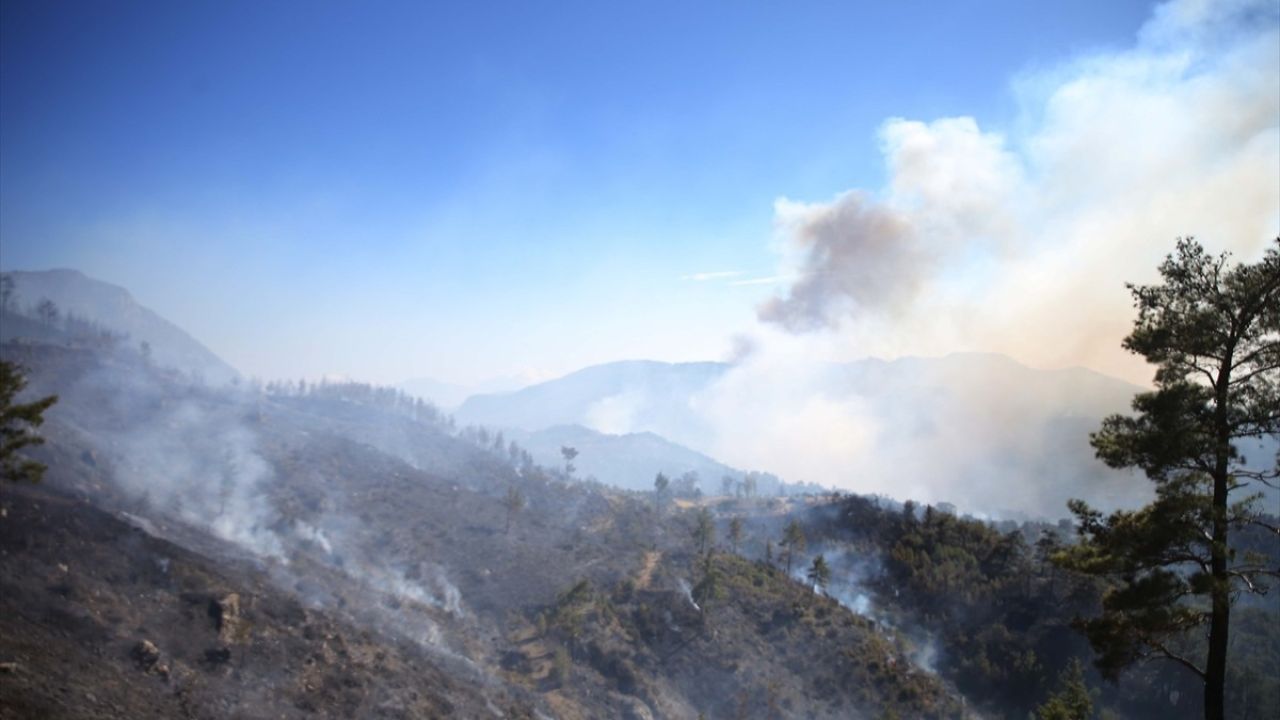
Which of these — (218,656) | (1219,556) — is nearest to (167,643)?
(218,656)

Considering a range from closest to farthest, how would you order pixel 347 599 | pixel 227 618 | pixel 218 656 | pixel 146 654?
pixel 146 654 → pixel 218 656 → pixel 227 618 → pixel 347 599

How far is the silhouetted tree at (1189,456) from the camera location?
10.6 meters

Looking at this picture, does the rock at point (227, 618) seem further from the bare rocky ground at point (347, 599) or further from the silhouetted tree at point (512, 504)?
the silhouetted tree at point (512, 504)

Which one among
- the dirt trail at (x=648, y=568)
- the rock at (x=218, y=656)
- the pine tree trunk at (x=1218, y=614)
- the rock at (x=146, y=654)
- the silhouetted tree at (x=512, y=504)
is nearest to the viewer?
the pine tree trunk at (x=1218, y=614)

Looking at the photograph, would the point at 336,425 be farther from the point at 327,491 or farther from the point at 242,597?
the point at 242,597

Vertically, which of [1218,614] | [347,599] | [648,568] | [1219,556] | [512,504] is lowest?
[347,599]

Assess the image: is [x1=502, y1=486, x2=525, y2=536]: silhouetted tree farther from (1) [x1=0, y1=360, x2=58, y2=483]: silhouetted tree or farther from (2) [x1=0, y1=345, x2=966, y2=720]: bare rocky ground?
(1) [x1=0, y1=360, x2=58, y2=483]: silhouetted tree

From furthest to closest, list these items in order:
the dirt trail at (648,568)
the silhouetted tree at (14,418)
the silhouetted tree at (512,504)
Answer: the silhouetted tree at (512,504) < the dirt trail at (648,568) < the silhouetted tree at (14,418)

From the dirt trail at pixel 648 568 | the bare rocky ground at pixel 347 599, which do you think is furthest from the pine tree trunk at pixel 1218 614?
the dirt trail at pixel 648 568

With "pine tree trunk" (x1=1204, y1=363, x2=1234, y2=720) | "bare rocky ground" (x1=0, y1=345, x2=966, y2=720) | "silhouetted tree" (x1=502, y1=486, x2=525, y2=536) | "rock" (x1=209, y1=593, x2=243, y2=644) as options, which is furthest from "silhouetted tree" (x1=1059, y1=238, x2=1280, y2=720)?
"silhouetted tree" (x1=502, y1=486, x2=525, y2=536)

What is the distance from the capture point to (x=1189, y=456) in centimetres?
1089

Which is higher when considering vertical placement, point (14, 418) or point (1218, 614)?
point (1218, 614)

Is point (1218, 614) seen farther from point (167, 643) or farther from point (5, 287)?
point (5, 287)

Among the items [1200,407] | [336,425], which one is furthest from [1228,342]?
[336,425]
